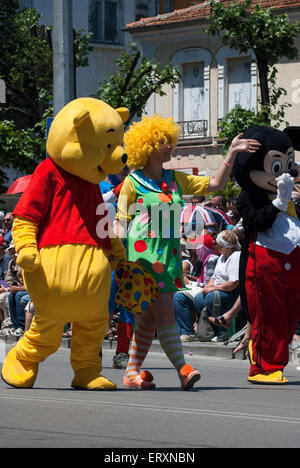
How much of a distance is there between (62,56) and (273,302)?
24.2 ft

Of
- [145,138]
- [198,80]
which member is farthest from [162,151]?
[198,80]

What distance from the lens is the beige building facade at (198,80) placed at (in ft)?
117

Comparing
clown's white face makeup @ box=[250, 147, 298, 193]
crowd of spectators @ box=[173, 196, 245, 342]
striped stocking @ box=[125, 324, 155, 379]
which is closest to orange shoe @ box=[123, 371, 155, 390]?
striped stocking @ box=[125, 324, 155, 379]

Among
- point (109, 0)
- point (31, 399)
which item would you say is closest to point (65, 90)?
point (31, 399)

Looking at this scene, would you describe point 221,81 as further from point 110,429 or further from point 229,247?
point 110,429

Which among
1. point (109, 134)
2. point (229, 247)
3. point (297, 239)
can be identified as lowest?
point (229, 247)

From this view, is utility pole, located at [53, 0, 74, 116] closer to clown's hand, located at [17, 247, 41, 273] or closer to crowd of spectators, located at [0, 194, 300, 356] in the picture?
crowd of spectators, located at [0, 194, 300, 356]

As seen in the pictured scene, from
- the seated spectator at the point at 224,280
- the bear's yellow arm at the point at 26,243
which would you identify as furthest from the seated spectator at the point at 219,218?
the bear's yellow arm at the point at 26,243

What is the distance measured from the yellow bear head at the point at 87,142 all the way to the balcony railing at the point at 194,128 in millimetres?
28059

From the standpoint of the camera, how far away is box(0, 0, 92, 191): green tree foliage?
91.9 feet

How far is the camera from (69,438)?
581 cm

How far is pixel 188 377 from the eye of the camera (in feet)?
28.1

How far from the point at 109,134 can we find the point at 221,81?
1102 inches

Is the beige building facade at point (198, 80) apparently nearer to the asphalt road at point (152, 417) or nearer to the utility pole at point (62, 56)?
the utility pole at point (62, 56)
